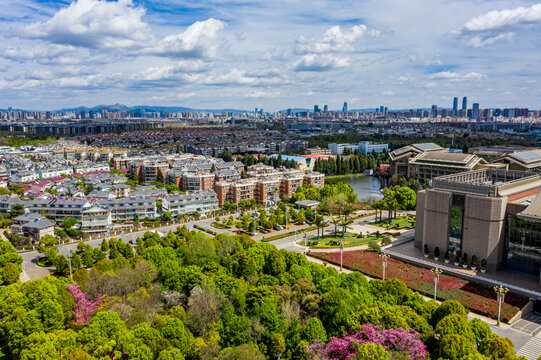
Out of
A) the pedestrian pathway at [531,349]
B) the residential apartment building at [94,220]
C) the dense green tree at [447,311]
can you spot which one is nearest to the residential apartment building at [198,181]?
the residential apartment building at [94,220]

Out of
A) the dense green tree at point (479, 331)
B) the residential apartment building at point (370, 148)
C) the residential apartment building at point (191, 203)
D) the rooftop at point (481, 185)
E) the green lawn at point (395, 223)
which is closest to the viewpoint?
the dense green tree at point (479, 331)

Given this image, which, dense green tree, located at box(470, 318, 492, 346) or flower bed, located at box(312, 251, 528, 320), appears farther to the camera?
flower bed, located at box(312, 251, 528, 320)

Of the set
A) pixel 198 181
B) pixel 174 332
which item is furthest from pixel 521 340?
pixel 198 181

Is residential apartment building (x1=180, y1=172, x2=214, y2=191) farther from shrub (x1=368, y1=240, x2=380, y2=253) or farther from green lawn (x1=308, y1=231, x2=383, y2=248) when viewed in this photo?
shrub (x1=368, y1=240, x2=380, y2=253)

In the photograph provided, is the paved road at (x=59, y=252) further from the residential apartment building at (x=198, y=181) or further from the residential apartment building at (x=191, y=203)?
the residential apartment building at (x=198, y=181)

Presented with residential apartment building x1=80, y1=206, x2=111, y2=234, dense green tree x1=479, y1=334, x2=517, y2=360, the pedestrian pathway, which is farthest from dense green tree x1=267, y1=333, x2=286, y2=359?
residential apartment building x1=80, y1=206, x2=111, y2=234
